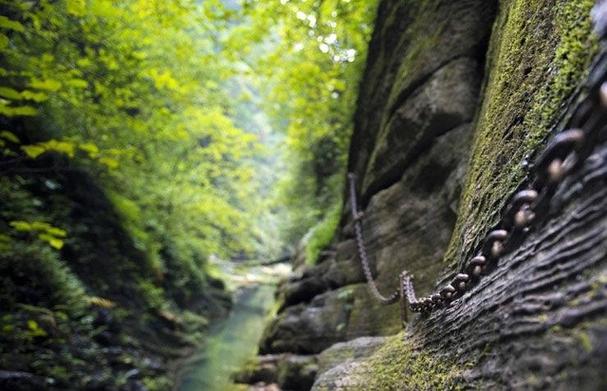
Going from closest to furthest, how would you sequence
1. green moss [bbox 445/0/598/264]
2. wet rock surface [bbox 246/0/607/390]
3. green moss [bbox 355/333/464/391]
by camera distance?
wet rock surface [bbox 246/0/607/390]
green moss [bbox 445/0/598/264]
green moss [bbox 355/333/464/391]

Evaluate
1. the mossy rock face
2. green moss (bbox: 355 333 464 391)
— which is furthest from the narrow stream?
green moss (bbox: 355 333 464 391)

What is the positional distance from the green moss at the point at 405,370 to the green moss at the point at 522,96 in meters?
0.53

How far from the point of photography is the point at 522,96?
167cm

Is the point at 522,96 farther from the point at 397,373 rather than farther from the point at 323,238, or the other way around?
the point at 323,238

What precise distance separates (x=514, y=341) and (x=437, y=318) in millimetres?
794

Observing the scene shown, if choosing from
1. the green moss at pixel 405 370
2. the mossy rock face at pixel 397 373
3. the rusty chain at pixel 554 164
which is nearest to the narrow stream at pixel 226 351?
the mossy rock face at pixel 397 373

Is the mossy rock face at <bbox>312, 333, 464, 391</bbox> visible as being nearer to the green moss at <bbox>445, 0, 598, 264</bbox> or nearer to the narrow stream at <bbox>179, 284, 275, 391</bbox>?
the green moss at <bbox>445, 0, 598, 264</bbox>

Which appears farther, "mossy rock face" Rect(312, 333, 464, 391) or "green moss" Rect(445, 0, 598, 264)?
"mossy rock face" Rect(312, 333, 464, 391)

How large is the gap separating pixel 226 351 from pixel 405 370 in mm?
9514

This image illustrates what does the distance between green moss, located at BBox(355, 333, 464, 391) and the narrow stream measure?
18.7 ft

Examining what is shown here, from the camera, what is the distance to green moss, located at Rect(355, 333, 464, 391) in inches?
60.9

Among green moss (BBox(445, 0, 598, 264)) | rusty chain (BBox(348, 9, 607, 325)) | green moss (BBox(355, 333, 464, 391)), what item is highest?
green moss (BBox(445, 0, 598, 264))

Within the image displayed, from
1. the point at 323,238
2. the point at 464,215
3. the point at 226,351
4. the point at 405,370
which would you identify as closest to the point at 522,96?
the point at 464,215

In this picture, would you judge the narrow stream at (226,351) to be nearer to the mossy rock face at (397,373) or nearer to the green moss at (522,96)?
the mossy rock face at (397,373)
